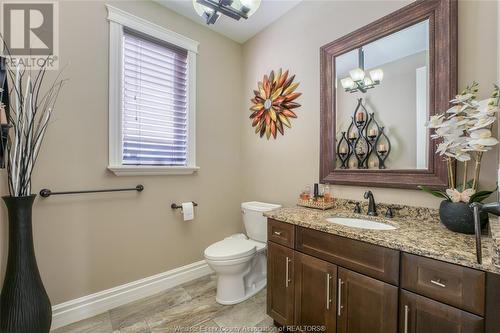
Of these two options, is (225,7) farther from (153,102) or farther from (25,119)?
(25,119)

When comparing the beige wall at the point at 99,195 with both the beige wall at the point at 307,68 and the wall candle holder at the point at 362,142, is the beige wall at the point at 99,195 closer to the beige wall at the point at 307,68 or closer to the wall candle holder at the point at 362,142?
the beige wall at the point at 307,68

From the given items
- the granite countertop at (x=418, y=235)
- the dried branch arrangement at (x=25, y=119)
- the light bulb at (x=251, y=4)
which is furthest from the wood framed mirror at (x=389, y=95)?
the dried branch arrangement at (x=25, y=119)

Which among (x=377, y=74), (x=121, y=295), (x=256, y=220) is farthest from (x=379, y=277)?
(x=121, y=295)

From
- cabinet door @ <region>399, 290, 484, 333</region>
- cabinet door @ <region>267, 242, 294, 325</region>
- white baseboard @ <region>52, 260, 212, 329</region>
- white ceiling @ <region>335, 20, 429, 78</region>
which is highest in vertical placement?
white ceiling @ <region>335, 20, 429, 78</region>

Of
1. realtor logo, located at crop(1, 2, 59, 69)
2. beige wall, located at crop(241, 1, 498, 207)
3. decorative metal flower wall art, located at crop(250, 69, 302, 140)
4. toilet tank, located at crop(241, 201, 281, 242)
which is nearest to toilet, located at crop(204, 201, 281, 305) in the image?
toilet tank, located at crop(241, 201, 281, 242)

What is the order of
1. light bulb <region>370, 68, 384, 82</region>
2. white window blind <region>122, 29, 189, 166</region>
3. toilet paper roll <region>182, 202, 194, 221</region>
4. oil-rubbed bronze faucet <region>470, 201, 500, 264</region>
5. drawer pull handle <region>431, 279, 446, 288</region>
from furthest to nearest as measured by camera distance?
toilet paper roll <region>182, 202, 194, 221</region> → white window blind <region>122, 29, 189, 166</region> → light bulb <region>370, 68, 384, 82</region> → drawer pull handle <region>431, 279, 446, 288</region> → oil-rubbed bronze faucet <region>470, 201, 500, 264</region>

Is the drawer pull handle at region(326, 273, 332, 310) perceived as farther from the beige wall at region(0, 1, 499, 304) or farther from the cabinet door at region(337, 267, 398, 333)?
the beige wall at region(0, 1, 499, 304)

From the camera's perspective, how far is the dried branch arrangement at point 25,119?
137 centimetres

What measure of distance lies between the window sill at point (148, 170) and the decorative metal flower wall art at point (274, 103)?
2.83ft

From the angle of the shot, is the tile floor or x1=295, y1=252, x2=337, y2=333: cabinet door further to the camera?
the tile floor

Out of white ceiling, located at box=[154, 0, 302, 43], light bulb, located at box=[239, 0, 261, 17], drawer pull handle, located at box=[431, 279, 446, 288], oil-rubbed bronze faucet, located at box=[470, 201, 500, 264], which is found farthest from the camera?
white ceiling, located at box=[154, 0, 302, 43]

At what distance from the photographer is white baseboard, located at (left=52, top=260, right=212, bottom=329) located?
65.6 inches

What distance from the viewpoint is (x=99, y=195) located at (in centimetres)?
183

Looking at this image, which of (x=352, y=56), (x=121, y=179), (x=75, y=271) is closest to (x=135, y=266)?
(x=75, y=271)
